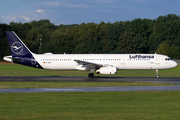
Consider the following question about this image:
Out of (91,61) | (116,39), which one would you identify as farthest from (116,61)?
(116,39)

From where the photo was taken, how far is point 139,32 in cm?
10894

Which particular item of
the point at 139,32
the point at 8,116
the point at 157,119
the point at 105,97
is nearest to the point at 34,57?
the point at 105,97

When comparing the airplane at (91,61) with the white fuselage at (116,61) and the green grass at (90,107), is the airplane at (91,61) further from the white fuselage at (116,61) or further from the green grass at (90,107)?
the green grass at (90,107)

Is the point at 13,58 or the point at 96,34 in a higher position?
the point at 96,34

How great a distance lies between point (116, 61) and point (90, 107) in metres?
23.6

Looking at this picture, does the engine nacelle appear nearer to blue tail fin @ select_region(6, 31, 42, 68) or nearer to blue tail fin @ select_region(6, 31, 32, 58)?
A: blue tail fin @ select_region(6, 31, 42, 68)

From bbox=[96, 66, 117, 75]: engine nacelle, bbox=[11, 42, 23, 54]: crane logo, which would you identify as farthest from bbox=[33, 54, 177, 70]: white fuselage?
bbox=[11, 42, 23, 54]: crane logo

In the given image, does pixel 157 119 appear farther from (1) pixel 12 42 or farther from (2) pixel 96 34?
(2) pixel 96 34

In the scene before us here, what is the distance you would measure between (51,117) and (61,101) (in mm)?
4727

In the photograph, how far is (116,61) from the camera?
3872 cm

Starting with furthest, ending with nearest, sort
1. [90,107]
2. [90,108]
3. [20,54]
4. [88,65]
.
A: [20,54] → [88,65] → [90,107] → [90,108]

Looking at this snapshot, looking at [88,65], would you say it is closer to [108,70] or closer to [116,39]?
[108,70]

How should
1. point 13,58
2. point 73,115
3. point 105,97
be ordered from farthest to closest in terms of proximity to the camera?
point 13,58 → point 105,97 → point 73,115

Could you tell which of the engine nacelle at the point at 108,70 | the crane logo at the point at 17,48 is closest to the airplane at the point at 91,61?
the crane logo at the point at 17,48
